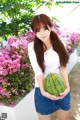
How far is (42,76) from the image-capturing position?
2.26 metres

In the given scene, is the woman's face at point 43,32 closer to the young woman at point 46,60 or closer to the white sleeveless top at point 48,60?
the young woman at point 46,60

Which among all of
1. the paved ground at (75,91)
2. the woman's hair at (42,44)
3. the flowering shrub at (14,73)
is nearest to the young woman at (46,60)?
the woman's hair at (42,44)

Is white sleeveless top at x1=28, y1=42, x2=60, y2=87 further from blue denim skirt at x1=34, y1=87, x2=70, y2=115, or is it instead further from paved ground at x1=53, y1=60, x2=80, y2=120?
paved ground at x1=53, y1=60, x2=80, y2=120

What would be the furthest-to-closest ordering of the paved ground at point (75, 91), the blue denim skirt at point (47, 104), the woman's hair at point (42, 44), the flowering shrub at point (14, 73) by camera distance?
the paved ground at point (75, 91) → the flowering shrub at point (14, 73) → the blue denim skirt at point (47, 104) → the woman's hair at point (42, 44)

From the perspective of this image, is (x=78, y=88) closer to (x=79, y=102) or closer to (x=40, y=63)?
(x=79, y=102)

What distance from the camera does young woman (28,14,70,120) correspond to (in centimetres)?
215

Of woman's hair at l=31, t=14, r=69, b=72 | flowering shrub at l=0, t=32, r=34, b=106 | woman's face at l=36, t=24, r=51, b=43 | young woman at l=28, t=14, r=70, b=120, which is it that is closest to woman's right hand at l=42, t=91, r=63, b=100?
young woman at l=28, t=14, r=70, b=120

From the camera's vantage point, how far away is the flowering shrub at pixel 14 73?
2742 mm

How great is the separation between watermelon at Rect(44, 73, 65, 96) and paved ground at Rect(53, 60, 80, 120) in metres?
1.26

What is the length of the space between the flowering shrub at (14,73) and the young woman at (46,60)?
20.5 inches

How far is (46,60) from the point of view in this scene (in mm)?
2236

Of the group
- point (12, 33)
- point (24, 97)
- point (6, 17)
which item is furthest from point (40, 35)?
point (6, 17)

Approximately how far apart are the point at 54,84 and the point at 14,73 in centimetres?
76

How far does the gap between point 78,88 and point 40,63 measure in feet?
6.96
